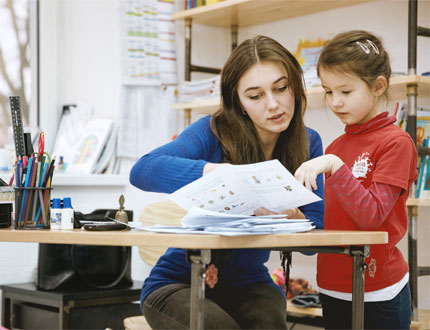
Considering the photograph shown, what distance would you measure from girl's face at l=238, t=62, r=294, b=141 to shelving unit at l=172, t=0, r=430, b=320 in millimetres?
1016

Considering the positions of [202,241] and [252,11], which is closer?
[202,241]

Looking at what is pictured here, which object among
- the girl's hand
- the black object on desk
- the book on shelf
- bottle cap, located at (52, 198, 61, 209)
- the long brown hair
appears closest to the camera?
the girl's hand

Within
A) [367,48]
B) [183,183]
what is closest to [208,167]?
[183,183]

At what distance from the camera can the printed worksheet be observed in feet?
3.87

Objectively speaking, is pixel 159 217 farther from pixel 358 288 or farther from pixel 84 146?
pixel 358 288

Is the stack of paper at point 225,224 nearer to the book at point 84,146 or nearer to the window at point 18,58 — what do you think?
the book at point 84,146

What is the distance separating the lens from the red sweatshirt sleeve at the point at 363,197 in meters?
1.35

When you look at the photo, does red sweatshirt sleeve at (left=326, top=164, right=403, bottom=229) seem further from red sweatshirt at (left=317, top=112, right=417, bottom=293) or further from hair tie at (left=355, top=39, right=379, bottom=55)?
hair tie at (left=355, top=39, right=379, bottom=55)

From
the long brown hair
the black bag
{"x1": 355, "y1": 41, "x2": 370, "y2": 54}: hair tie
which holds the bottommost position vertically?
the black bag

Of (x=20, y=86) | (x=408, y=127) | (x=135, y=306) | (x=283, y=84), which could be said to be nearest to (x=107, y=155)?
(x=20, y=86)

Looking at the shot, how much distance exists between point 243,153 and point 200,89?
1555 millimetres

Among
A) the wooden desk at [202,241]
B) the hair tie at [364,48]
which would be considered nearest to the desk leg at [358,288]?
the wooden desk at [202,241]

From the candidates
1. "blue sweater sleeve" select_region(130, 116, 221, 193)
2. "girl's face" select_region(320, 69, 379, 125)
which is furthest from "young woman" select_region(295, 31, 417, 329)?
"blue sweater sleeve" select_region(130, 116, 221, 193)

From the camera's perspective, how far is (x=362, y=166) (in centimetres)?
151
